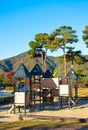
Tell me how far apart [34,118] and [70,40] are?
2865 centimetres

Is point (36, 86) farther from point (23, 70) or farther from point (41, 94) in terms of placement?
point (23, 70)

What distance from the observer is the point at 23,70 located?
18.7m

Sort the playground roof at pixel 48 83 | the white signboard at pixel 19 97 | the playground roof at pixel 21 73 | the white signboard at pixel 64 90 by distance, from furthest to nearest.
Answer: the playground roof at pixel 48 83, the white signboard at pixel 64 90, the playground roof at pixel 21 73, the white signboard at pixel 19 97

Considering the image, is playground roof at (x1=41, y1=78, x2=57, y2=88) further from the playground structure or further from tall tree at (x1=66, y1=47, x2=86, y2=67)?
tall tree at (x1=66, y1=47, x2=86, y2=67)

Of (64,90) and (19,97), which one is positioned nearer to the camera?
(19,97)

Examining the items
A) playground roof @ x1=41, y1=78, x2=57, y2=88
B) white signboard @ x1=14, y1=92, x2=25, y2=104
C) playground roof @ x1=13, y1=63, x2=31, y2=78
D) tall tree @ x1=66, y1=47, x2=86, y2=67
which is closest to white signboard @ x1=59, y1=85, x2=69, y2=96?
playground roof @ x1=41, y1=78, x2=57, y2=88

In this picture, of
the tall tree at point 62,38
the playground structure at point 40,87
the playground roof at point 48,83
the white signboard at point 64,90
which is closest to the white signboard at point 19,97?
the playground structure at point 40,87

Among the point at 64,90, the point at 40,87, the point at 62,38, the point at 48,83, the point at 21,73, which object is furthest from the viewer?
the point at 62,38

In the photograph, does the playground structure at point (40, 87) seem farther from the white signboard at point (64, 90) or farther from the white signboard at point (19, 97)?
the white signboard at point (19, 97)

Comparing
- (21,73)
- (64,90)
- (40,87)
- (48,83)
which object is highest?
(21,73)

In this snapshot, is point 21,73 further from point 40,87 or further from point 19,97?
point 40,87

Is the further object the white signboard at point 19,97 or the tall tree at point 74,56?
the tall tree at point 74,56

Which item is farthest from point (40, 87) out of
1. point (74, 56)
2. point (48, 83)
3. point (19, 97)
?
point (74, 56)

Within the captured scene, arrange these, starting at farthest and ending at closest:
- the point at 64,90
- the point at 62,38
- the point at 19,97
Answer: the point at 62,38 → the point at 64,90 → the point at 19,97
